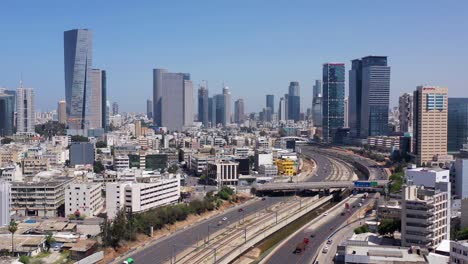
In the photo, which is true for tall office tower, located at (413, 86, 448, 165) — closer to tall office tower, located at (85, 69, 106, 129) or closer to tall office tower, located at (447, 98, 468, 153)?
tall office tower, located at (447, 98, 468, 153)

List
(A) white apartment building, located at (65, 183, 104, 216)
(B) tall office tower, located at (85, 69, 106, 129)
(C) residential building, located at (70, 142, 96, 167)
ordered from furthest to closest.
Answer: (B) tall office tower, located at (85, 69, 106, 129) < (C) residential building, located at (70, 142, 96, 167) < (A) white apartment building, located at (65, 183, 104, 216)

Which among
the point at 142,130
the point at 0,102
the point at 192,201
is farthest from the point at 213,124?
the point at 192,201

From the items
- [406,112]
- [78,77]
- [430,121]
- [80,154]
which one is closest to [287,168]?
[430,121]

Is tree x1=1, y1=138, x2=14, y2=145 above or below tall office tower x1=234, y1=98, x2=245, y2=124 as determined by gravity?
below

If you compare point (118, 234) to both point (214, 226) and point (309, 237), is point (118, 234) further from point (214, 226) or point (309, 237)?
point (309, 237)

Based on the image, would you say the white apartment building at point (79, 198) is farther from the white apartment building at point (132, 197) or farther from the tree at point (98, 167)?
the tree at point (98, 167)

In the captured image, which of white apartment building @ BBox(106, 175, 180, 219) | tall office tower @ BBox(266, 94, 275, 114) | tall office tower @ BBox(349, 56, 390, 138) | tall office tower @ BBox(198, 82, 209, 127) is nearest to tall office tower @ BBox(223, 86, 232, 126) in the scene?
tall office tower @ BBox(198, 82, 209, 127)
